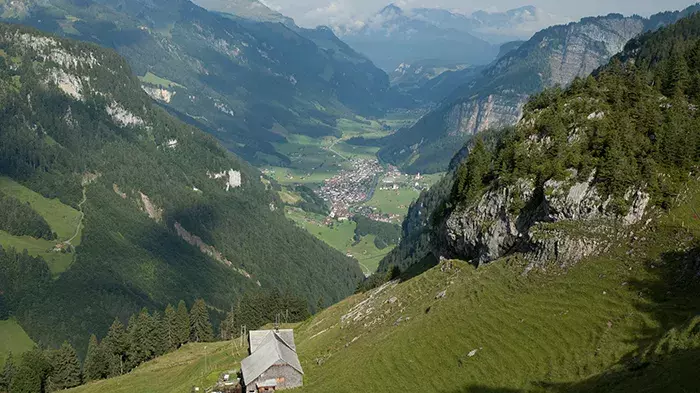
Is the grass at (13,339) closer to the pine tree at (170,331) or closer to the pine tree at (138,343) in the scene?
the pine tree at (170,331)

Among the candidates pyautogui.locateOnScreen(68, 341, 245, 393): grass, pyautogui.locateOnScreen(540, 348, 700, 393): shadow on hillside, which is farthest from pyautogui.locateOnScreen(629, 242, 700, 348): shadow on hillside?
pyautogui.locateOnScreen(68, 341, 245, 393): grass

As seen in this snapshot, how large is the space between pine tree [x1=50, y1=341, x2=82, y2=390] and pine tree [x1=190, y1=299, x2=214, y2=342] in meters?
27.3

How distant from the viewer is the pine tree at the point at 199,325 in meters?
128

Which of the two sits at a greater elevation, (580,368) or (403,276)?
(403,276)

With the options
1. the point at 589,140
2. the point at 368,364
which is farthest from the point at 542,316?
the point at 589,140

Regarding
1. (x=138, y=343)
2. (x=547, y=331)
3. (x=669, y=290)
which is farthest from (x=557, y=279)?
(x=138, y=343)

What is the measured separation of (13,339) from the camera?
15912cm

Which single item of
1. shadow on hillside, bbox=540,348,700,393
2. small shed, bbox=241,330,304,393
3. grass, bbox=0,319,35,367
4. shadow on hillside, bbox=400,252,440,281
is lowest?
shadow on hillside, bbox=540,348,700,393

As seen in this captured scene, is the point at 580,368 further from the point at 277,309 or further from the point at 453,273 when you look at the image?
the point at 277,309

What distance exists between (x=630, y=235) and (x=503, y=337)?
1989 cm

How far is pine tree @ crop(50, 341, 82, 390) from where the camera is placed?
105 m

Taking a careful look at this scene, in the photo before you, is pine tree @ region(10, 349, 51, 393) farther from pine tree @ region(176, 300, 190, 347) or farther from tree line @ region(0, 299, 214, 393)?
pine tree @ region(176, 300, 190, 347)

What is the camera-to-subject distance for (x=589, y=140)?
75.3 metres

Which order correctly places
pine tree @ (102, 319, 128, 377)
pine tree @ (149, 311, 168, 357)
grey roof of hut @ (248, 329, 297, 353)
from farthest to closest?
pine tree @ (149, 311, 168, 357), pine tree @ (102, 319, 128, 377), grey roof of hut @ (248, 329, 297, 353)
